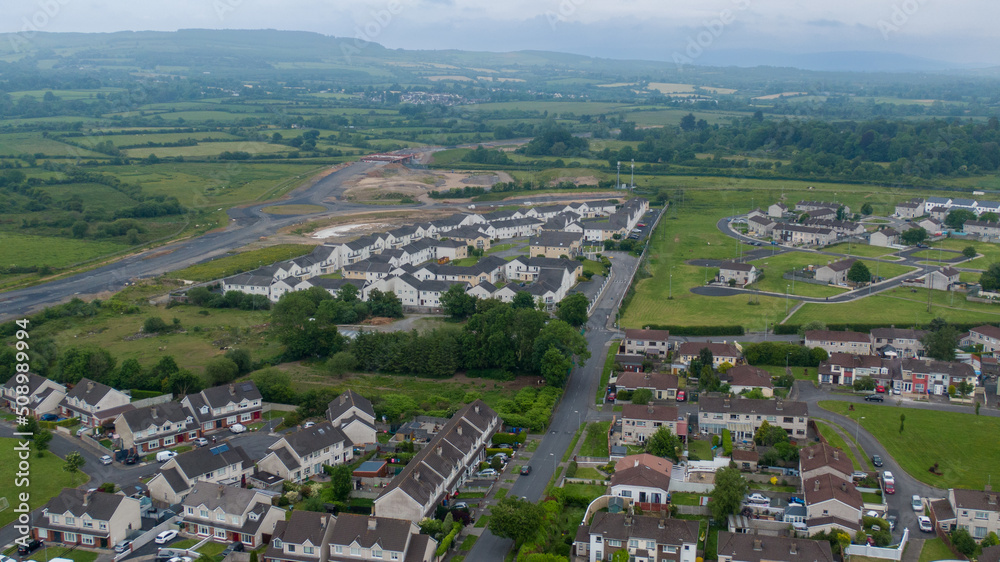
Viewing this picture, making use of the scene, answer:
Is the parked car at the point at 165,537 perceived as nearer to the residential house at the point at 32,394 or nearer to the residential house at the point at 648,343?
the residential house at the point at 32,394

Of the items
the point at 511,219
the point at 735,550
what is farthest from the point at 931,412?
the point at 511,219

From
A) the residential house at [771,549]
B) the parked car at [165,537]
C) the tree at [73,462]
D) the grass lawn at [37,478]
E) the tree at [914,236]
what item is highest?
the tree at [914,236]

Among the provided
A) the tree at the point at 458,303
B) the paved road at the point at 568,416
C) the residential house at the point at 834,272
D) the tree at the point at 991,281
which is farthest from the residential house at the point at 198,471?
the tree at the point at 991,281

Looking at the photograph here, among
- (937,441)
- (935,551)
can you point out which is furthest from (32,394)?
(937,441)

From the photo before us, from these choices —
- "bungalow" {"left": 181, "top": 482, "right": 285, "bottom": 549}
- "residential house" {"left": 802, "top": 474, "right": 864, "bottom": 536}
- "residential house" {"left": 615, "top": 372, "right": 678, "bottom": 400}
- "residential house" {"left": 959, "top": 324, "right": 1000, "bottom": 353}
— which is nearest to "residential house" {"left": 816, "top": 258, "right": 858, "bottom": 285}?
A: "residential house" {"left": 959, "top": 324, "right": 1000, "bottom": 353}

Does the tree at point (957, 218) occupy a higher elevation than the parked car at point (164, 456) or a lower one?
higher

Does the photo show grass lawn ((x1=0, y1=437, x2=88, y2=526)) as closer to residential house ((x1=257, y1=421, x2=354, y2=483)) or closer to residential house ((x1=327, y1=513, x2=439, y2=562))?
residential house ((x1=257, y1=421, x2=354, y2=483))
